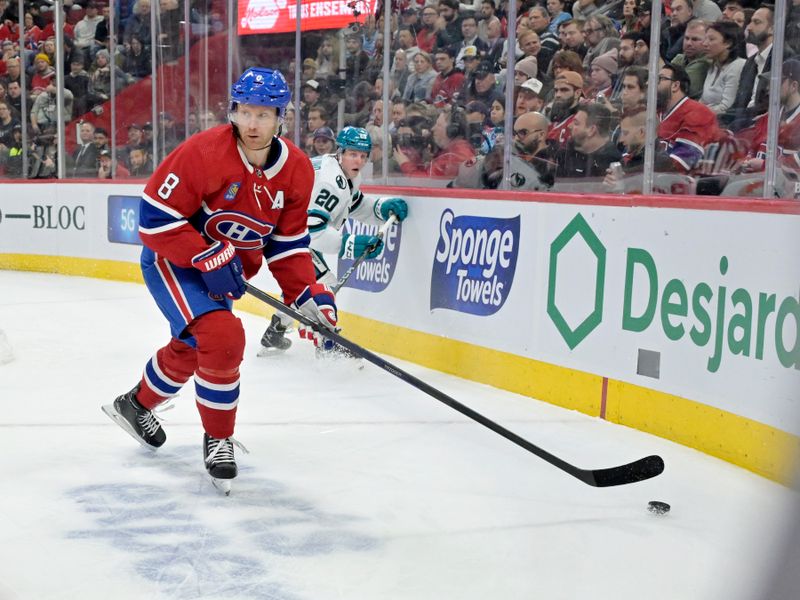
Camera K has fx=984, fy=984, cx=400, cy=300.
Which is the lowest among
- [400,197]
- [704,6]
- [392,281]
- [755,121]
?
[392,281]

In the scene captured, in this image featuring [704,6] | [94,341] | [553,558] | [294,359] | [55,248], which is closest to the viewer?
[553,558]

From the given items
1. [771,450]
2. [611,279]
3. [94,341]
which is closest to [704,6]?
[611,279]

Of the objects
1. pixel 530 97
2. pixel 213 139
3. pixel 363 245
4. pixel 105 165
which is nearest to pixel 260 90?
pixel 213 139

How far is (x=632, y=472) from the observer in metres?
2.56

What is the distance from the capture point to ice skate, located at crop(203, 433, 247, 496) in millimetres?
2607

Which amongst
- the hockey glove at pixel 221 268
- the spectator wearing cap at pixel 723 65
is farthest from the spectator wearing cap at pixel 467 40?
the hockey glove at pixel 221 268

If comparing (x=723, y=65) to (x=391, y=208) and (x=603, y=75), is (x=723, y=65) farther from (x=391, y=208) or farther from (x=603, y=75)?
(x=391, y=208)

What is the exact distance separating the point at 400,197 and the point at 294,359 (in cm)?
97

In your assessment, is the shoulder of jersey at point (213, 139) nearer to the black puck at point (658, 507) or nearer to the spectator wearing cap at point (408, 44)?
the black puck at point (658, 507)

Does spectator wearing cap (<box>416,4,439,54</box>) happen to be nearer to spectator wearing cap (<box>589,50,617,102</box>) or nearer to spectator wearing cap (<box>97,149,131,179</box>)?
spectator wearing cap (<box>589,50,617,102</box>)

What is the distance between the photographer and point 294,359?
4781 mm

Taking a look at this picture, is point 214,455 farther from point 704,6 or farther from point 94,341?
point 94,341

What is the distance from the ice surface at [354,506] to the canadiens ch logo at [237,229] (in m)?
0.67

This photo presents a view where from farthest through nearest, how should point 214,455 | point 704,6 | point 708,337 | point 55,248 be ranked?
point 55,248 < point 704,6 < point 708,337 < point 214,455
